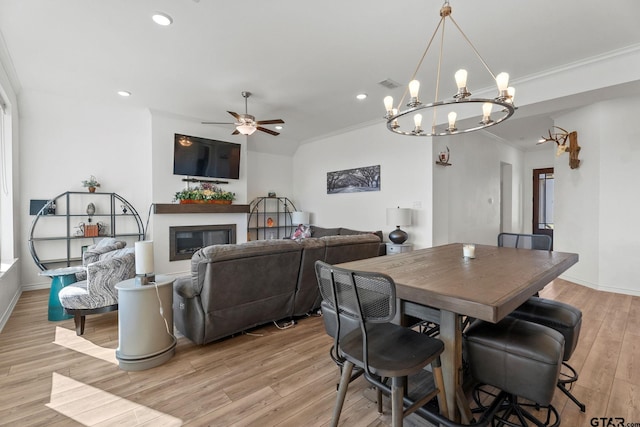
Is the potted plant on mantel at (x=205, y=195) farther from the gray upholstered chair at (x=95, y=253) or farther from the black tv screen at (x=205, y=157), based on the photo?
the gray upholstered chair at (x=95, y=253)

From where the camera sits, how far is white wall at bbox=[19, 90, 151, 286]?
4336 millimetres

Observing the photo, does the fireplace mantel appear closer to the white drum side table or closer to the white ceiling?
the white ceiling

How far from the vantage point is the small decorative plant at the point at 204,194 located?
5341 millimetres

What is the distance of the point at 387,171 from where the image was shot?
5.51m

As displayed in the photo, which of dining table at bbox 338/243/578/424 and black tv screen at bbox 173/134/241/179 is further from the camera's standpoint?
black tv screen at bbox 173/134/241/179

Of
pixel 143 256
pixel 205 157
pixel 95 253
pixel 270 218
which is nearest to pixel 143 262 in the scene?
pixel 143 256

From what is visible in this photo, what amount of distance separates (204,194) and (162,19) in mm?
3370

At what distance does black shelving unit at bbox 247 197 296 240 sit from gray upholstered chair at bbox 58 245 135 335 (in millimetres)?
3748

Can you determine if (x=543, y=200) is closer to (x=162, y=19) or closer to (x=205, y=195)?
(x=205, y=195)

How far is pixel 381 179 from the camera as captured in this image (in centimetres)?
562

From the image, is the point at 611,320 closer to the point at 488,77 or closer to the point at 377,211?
the point at 488,77

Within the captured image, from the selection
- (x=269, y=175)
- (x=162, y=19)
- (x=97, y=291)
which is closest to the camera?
(x=162, y=19)

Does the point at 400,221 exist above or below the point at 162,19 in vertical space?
below

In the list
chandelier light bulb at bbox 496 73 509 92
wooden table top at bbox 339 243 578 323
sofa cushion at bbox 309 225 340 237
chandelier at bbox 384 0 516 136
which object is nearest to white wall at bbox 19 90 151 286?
sofa cushion at bbox 309 225 340 237
